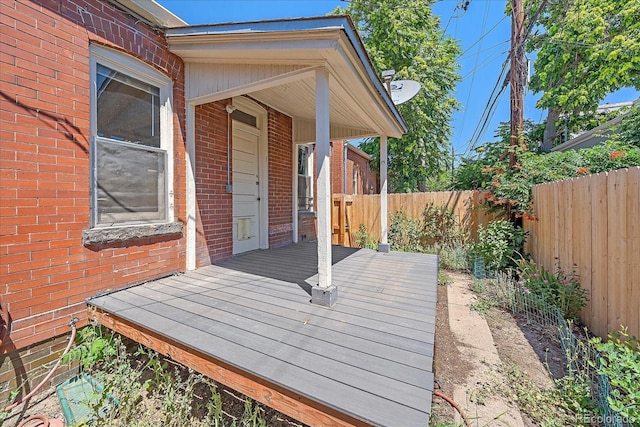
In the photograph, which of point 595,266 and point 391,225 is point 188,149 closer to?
point 595,266

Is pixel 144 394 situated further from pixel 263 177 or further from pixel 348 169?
pixel 348 169

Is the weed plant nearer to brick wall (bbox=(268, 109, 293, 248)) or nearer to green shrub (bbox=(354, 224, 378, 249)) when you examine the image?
brick wall (bbox=(268, 109, 293, 248))

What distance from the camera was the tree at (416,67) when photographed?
36.0 ft

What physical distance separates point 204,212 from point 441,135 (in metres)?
12.1

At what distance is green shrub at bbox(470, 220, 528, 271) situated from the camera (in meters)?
5.60

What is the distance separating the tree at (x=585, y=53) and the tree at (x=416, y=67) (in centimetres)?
331

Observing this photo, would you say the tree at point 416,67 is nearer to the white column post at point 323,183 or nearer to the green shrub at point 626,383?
the white column post at point 323,183

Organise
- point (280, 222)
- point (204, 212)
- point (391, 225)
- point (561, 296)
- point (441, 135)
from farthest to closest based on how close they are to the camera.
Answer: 1. point (441, 135)
2. point (391, 225)
3. point (280, 222)
4. point (204, 212)
5. point (561, 296)

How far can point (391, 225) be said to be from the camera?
783cm

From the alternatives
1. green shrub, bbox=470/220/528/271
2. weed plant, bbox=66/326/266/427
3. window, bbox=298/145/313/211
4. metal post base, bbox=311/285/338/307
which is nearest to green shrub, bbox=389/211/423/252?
green shrub, bbox=470/220/528/271

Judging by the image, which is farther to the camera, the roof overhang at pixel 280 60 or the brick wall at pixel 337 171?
the brick wall at pixel 337 171

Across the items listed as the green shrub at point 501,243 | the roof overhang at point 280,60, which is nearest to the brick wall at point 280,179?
the roof overhang at point 280,60

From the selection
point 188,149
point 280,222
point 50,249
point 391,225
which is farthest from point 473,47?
point 50,249

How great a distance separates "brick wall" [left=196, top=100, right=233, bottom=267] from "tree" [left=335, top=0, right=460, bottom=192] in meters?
8.16
